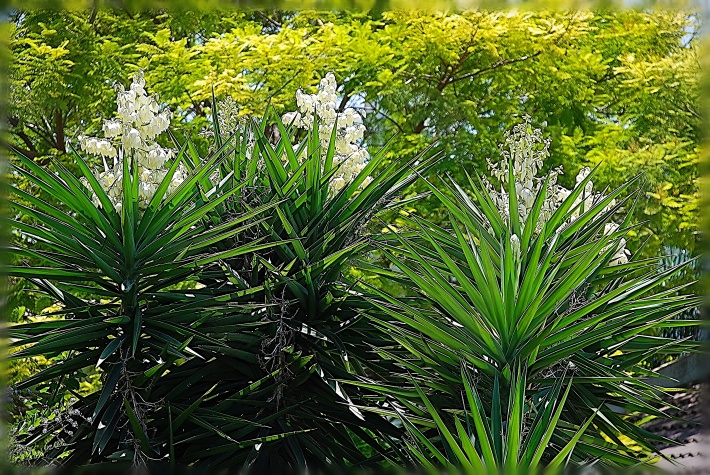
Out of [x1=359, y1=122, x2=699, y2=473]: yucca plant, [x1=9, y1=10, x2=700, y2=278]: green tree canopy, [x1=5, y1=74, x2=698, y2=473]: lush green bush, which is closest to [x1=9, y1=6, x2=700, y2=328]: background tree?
[x1=9, y1=10, x2=700, y2=278]: green tree canopy

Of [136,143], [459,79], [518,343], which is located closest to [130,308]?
[136,143]

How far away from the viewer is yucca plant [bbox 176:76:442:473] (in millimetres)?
2598

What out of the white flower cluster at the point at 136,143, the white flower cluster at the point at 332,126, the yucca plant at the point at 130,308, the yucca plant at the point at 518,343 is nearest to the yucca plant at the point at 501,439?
the yucca plant at the point at 518,343

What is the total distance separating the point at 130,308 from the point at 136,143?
59 cm

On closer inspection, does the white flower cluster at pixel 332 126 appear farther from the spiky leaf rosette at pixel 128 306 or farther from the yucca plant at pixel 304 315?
the spiky leaf rosette at pixel 128 306

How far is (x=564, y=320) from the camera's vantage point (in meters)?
2.22

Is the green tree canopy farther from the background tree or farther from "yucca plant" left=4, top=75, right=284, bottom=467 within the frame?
"yucca plant" left=4, top=75, right=284, bottom=467

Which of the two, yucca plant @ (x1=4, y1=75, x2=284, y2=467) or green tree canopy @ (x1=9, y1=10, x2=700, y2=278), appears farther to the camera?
green tree canopy @ (x1=9, y1=10, x2=700, y2=278)

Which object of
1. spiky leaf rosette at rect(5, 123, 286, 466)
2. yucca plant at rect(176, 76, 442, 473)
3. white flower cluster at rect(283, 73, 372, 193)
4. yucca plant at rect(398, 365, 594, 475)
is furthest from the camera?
white flower cluster at rect(283, 73, 372, 193)

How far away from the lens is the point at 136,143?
8.73 feet

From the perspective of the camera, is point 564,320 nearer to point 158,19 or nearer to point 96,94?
point 96,94

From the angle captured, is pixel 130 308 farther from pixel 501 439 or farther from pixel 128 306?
pixel 501 439

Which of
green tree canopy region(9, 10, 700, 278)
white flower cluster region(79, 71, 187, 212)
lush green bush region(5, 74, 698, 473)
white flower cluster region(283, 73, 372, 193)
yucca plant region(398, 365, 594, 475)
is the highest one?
green tree canopy region(9, 10, 700, 278)

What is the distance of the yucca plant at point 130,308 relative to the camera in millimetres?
2367
